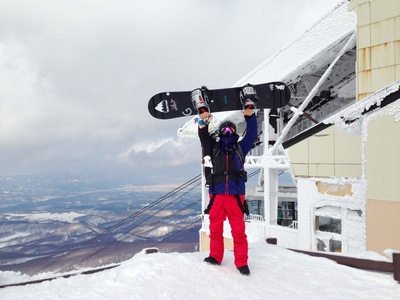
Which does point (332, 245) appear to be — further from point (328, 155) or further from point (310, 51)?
point (310, 51)

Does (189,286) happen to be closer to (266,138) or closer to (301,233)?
(301,233)

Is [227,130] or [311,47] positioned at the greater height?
[311,47]

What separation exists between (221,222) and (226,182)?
577 millimetres

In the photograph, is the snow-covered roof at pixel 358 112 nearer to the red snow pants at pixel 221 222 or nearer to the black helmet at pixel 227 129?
the black helmet at pixel 227 129

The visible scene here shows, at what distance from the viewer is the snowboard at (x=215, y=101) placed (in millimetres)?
5211

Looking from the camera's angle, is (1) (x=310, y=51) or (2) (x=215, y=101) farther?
(1) (x=310, y=51)

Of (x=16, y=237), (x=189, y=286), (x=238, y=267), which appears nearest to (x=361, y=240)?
(x=238, y=267)

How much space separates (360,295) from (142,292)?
2.35 m

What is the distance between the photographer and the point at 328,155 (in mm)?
6805

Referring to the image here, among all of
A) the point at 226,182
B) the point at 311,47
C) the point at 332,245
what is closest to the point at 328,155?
the point at 332,245

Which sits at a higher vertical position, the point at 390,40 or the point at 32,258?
the point at 390,40

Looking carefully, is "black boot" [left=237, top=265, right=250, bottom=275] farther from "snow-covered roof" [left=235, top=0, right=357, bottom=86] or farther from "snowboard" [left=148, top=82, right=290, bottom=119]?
"snow-covered roof" [left=235, top=0, right=357, bottom=86]

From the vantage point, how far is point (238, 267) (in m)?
3.51

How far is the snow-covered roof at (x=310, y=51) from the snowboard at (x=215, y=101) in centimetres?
568
